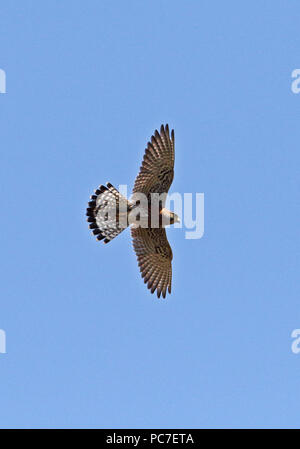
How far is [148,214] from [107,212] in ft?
2.64

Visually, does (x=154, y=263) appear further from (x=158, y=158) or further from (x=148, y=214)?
(x=158, y=158)

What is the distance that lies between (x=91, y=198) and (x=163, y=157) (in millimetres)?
1686

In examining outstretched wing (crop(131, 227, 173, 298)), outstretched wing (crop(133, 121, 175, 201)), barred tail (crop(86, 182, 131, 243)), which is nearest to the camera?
outstretched wing (crop(133, 121, 175, 201))

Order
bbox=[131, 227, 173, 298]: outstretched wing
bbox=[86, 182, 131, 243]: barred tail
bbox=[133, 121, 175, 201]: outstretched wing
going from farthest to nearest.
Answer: bbox=[131, 227, 173, 298]: outstretched wing
bbox=[86, 182, 131, 243]: barred tail
bbox=[133, 121, 175, 201]: outstretched wing

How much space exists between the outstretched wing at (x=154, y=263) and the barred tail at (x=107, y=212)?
1.76 ft

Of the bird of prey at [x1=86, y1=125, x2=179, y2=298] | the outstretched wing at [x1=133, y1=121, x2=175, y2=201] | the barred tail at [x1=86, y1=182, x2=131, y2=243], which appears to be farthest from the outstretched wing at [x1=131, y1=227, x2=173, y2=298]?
the outstretched wing at [x1=133, y1=121, x2=175, y2=201]

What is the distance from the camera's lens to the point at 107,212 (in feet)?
63.9

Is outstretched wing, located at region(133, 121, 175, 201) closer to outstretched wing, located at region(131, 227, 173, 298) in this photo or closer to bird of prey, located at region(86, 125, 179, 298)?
bird of prey, located at region(86, 125, 179, 298)

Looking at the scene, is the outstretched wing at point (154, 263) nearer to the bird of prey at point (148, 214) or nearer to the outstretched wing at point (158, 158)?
the bird of prey at point (148, 214)

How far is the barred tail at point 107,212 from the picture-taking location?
63.4 ft

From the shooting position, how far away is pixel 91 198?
19.5 metres

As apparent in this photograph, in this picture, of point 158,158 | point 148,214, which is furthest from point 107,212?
point 158,158

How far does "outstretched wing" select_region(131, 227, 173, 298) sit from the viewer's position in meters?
20.1
